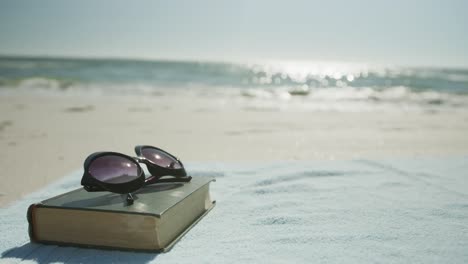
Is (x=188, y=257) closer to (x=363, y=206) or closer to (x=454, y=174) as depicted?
(x=363, y=206)

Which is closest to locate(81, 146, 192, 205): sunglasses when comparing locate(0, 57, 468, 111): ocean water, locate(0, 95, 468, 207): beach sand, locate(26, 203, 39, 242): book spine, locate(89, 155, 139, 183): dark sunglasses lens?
locate(89, 155, 139, 183): dark sunglasses lens

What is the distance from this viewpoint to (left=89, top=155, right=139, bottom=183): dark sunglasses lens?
941 millimetres

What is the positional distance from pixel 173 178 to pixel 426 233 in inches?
26.5

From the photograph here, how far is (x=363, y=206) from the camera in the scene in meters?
1.22

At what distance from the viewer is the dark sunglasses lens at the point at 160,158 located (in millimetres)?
1122

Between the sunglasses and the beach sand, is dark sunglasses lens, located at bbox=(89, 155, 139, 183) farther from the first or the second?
the beach sand

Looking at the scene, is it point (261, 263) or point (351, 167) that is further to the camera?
point (351, 167)

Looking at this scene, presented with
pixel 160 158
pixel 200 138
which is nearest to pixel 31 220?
pixel 160 158


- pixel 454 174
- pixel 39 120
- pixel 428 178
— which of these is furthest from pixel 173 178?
pixel 39 120

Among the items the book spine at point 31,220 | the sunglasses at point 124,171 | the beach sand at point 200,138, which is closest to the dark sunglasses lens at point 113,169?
the sunglasses at point 124,171

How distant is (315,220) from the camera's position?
1.13 metres

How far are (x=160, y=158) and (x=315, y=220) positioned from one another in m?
0.47

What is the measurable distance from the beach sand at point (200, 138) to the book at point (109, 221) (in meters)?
0.74

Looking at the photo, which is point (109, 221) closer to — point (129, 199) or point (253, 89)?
point (129, 199)
